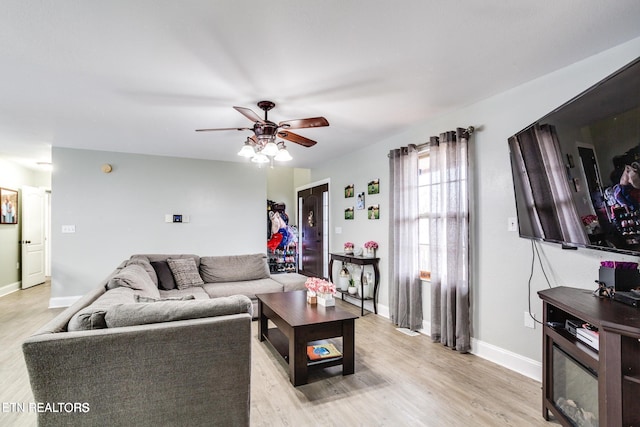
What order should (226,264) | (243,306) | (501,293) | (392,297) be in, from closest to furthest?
(243,306)
(501,293)
(392,297)
(226,264)

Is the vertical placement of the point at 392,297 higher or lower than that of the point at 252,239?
lower

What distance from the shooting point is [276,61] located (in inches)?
89.9

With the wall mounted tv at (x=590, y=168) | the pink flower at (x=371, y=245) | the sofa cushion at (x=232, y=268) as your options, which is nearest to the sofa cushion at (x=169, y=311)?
the wall mounted tv at (x=590, y=168)

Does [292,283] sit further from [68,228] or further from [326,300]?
[68,228]

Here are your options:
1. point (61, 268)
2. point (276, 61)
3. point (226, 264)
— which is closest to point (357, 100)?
point (276, 61)

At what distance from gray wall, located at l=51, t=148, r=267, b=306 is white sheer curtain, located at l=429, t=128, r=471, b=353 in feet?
11.1

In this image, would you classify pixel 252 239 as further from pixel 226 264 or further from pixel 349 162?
pixel 349 162

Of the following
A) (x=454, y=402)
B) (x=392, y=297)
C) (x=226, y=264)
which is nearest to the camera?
(x=454, y=402)

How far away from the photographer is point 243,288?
4113 mm

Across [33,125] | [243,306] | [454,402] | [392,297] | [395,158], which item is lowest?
[454,402]

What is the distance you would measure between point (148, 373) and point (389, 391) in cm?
165

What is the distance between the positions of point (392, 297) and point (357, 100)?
2.36 meters

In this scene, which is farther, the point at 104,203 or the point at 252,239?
the point at 252,239

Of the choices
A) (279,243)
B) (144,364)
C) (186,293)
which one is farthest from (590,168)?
(279,243)
